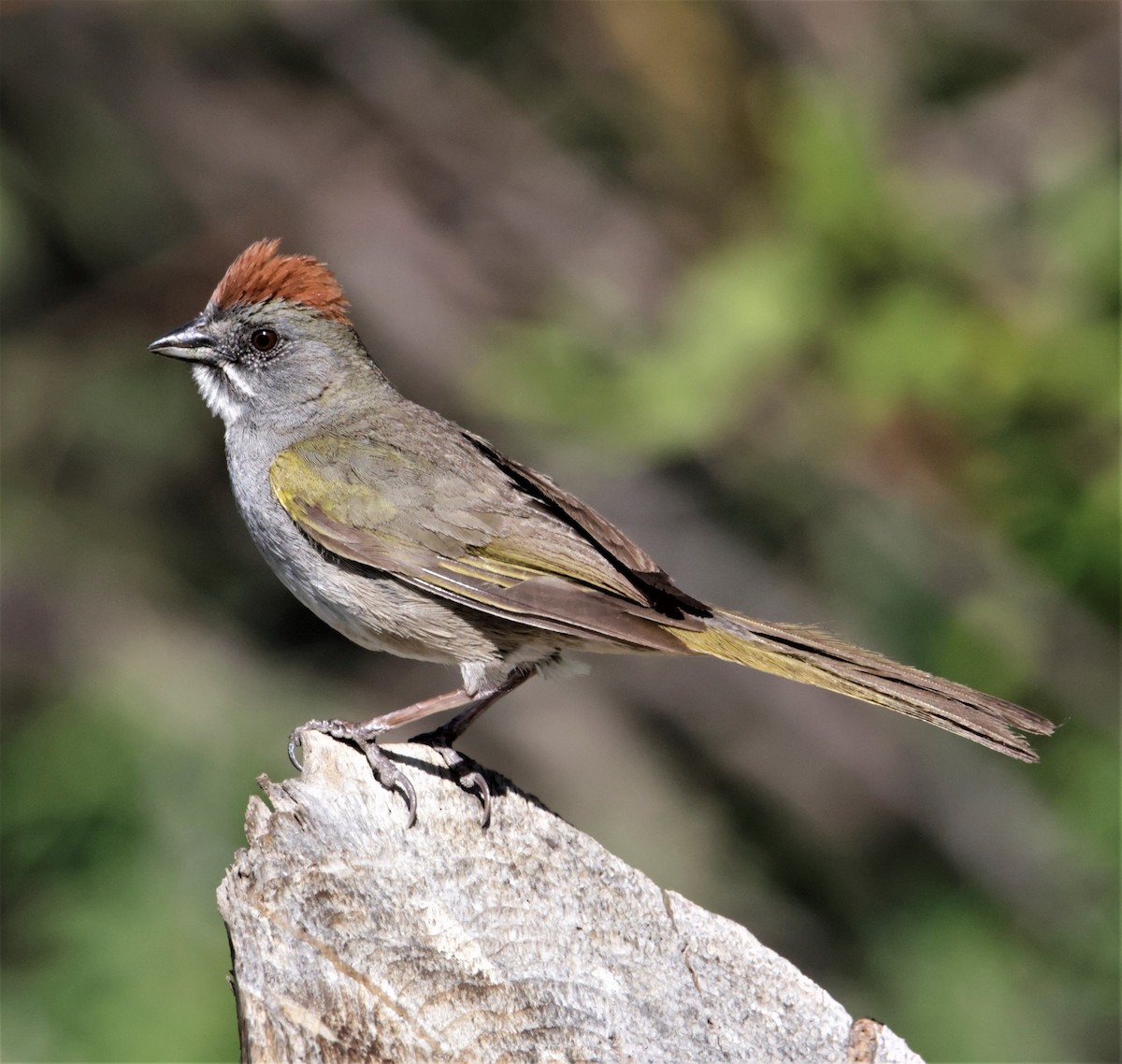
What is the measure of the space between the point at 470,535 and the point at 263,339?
4.09ft

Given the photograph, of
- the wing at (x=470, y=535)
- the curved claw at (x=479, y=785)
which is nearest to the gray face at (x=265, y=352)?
the wing at (x=470, y=535)

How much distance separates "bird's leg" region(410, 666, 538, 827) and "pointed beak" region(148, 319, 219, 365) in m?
1.60

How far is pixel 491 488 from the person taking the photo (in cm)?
483

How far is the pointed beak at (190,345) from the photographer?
528cm

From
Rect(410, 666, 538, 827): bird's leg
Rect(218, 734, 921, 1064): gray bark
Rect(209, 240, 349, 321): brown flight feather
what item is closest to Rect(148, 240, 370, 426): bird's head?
Rect(209, 240, 349, 321): brown flight feather

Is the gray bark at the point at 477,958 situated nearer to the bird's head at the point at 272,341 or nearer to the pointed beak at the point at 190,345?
the bird's head at the point at 272,341

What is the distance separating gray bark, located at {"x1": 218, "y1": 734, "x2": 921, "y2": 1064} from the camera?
9.57 feet

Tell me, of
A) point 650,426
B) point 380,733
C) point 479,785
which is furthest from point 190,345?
point 479,785

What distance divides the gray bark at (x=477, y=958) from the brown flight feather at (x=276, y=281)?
236cm

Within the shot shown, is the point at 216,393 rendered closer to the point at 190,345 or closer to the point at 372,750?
the point at 190,345

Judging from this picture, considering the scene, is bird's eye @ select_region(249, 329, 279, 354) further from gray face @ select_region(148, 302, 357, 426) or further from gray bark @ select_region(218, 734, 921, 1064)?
gray bark @ select_region(218, 734, 921, 1064)

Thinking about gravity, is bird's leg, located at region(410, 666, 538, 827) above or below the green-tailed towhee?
below

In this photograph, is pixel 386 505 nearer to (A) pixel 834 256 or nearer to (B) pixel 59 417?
(A) pixel 834 256

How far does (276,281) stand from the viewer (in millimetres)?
5227
